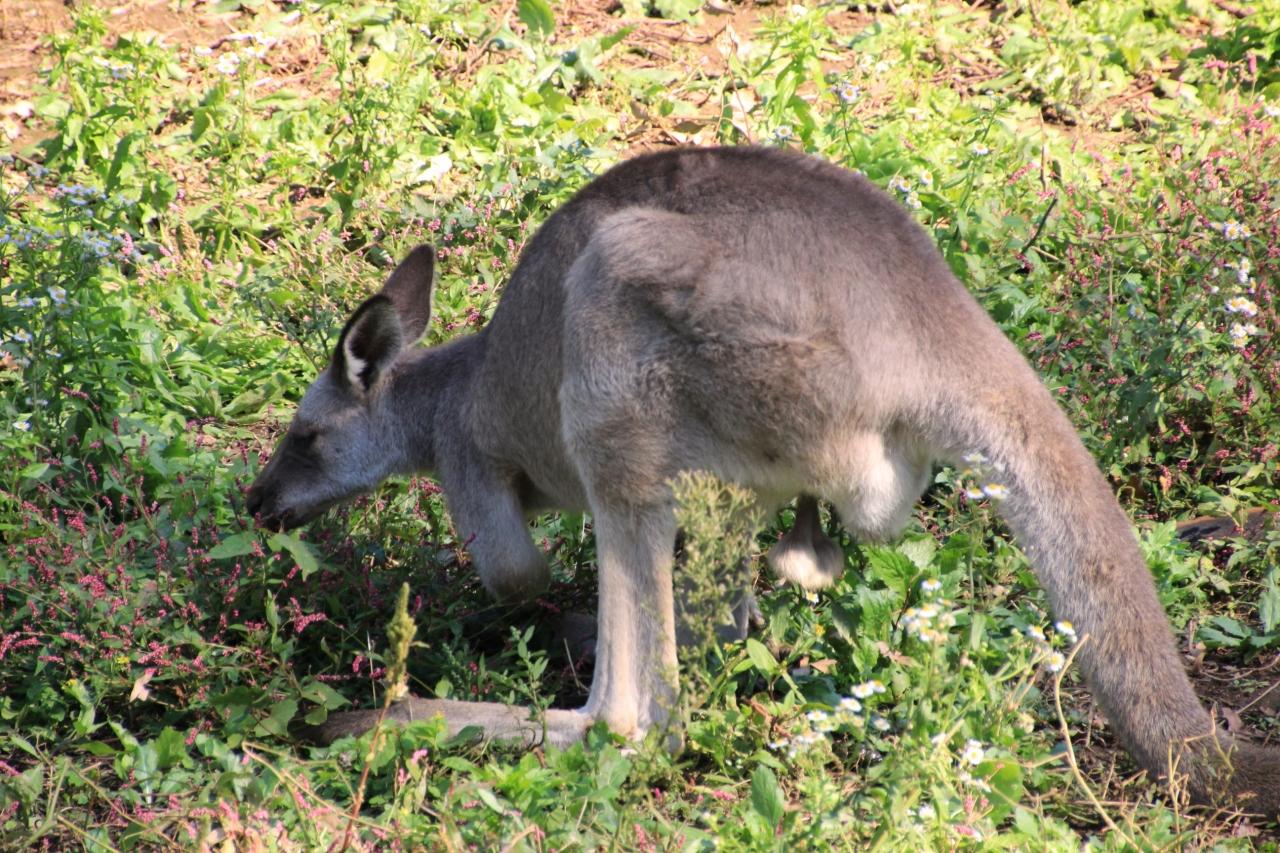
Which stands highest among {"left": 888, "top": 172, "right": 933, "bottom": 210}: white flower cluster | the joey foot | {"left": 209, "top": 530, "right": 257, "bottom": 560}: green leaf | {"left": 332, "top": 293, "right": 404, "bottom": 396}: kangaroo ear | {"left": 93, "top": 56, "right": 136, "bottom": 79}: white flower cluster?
{"left": 93, "top": 56, "right": 136, "bottom": 79}: white flower cluster

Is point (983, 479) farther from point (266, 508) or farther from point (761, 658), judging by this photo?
point (266, 508)

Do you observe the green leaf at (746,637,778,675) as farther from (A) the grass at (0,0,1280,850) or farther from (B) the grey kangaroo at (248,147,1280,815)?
(B) the grey kangaroo at (248,147,1280,815)

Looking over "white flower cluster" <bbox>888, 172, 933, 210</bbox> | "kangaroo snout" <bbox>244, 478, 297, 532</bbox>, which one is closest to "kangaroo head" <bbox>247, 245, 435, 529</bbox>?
"kangaroo snout" <bbox>244, 478, 297, 532</bbox>

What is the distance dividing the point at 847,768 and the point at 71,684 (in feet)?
6.58

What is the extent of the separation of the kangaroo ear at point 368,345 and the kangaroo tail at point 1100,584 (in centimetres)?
175

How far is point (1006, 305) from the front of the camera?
16.4ft

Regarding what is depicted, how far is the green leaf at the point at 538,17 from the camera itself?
7.10 m

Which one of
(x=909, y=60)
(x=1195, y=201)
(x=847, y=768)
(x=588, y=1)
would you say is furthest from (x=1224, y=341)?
(x=588, y=1)

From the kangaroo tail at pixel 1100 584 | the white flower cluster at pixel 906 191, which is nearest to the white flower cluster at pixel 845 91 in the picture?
the white flower cluster at pixel 906 191

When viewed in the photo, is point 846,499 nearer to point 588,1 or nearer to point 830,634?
point 830,634

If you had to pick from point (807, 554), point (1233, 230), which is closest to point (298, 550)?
point (807, 554)

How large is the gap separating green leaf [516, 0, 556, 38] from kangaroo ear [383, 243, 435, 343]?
9.32ft

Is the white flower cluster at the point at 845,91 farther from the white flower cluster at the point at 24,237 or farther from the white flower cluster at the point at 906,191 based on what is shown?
the white flower cluster at the point at 24,237

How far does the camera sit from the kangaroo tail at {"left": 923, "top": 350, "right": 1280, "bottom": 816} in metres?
3.21
